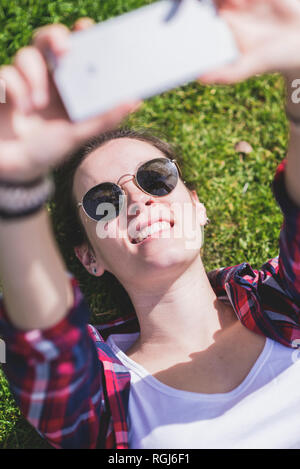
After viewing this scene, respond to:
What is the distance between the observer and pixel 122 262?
2.60 m

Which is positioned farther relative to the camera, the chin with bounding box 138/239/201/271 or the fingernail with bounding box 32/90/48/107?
the chin with bounding box 138/239/201/271

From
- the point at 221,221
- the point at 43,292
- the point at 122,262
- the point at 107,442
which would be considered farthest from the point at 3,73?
the point at 221,221

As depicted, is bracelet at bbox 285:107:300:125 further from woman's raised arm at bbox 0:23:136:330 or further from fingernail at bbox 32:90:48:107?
fingernail at bbox 32:90:48:107

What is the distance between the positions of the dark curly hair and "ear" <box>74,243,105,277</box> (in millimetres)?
59

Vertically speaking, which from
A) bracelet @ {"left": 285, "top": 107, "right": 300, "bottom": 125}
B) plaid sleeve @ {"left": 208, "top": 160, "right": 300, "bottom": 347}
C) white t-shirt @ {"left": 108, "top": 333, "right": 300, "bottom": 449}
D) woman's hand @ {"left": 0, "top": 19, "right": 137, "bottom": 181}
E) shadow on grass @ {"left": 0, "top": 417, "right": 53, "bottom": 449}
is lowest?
shadow on grass @ {"left": 0, "top": 417, "right": 53, "bottom": 449}

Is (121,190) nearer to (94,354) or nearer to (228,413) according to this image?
(94,354)

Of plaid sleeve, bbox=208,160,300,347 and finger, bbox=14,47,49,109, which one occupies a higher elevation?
finger, bbox=14,47,49,109

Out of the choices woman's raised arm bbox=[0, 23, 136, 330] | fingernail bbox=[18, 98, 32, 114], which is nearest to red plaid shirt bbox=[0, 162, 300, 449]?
woman's raised arm bbox=[0, 23, 136, 330]

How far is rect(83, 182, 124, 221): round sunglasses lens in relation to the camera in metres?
2.65

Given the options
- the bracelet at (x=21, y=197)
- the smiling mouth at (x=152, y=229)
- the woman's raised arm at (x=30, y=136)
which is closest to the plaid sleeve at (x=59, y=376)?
the woman's raised arm at (x=30, y=136)

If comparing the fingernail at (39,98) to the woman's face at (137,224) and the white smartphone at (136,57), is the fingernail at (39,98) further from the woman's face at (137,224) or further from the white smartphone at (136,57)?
the woman's face at (137,224)

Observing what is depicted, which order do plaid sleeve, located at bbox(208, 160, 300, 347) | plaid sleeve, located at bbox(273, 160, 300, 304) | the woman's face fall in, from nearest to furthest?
plaid sleeve, located at bbox(273, 160, 300, 304) → plaid sleeve, located at bbox(208, 160, 300, 347) → the woman's face

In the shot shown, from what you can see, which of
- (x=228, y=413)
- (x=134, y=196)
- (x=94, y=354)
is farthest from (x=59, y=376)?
(x=134, y=196)
